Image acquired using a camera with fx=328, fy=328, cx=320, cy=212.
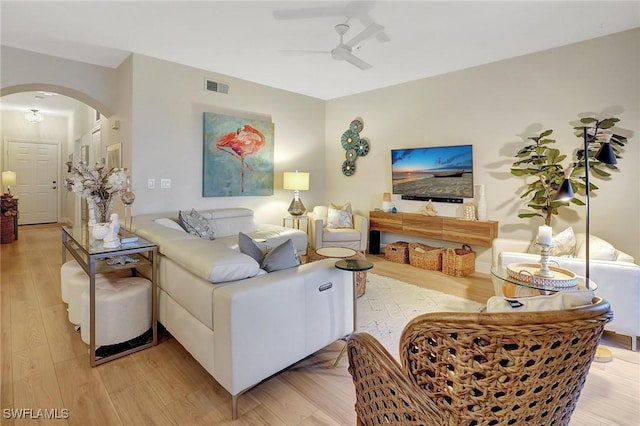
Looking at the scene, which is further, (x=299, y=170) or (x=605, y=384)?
(x=299, y=170)

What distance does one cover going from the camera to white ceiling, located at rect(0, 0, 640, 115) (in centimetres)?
286

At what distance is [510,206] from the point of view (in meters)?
4.16

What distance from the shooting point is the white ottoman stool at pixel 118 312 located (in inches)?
89.8

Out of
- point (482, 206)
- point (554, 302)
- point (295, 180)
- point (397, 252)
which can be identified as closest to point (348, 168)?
point (295, 180)

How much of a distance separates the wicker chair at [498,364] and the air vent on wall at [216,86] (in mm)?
4574

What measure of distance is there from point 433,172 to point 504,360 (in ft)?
14.1

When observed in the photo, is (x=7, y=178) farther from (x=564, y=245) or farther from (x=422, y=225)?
(x=564, y=245)

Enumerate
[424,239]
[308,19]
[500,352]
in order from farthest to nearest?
[424,239]
[308,19]
[500,352]

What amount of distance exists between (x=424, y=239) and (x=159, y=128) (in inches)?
159

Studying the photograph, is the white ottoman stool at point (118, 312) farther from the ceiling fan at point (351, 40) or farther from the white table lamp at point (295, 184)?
the white table lamp at point (295, 184)

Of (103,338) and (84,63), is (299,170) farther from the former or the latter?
(103,338)

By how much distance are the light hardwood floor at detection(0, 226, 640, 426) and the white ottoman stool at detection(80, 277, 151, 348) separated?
16cm

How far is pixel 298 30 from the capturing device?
3.30 meters

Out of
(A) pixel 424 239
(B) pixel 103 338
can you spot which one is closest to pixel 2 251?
(B) pixel 103 338
